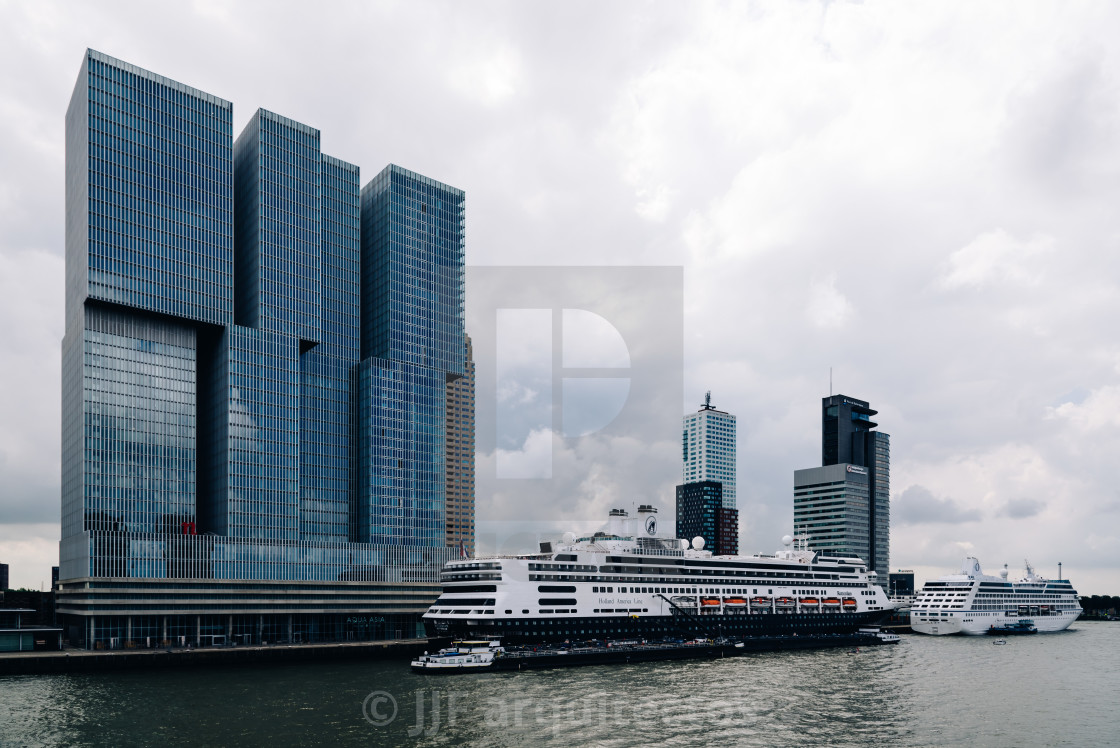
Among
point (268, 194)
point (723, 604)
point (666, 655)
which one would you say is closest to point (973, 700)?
point (666, 655)

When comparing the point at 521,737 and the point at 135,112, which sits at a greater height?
the point at 135,112

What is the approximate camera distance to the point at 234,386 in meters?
166

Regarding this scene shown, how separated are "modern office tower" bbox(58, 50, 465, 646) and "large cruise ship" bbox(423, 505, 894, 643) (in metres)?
31.0

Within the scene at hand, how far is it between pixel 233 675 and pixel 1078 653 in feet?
487

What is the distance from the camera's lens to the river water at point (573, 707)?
74.8m

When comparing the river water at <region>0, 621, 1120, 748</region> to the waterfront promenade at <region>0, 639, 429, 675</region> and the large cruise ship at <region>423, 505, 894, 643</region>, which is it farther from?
the large cruise ship at <region>423, 505, 894, 643</region>

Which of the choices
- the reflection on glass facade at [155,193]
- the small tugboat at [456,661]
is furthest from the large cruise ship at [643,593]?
the reflection on glass facade at [155,193]

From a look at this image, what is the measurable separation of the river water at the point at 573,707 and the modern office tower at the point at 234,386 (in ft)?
113

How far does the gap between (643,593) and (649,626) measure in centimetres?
543

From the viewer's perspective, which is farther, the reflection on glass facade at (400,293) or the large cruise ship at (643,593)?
the reflection on glass facade at (400,293)

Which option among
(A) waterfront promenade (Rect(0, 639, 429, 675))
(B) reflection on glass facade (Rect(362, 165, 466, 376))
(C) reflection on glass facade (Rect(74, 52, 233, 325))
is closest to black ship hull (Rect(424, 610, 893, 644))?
(A) waterfront promenade (Rect(0, 639, 429, 675))

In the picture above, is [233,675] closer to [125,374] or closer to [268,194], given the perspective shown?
[125,374]

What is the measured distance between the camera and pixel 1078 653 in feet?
549

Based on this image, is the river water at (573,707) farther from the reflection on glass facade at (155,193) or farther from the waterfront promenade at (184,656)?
the reflection on glass facade at (155,193)
